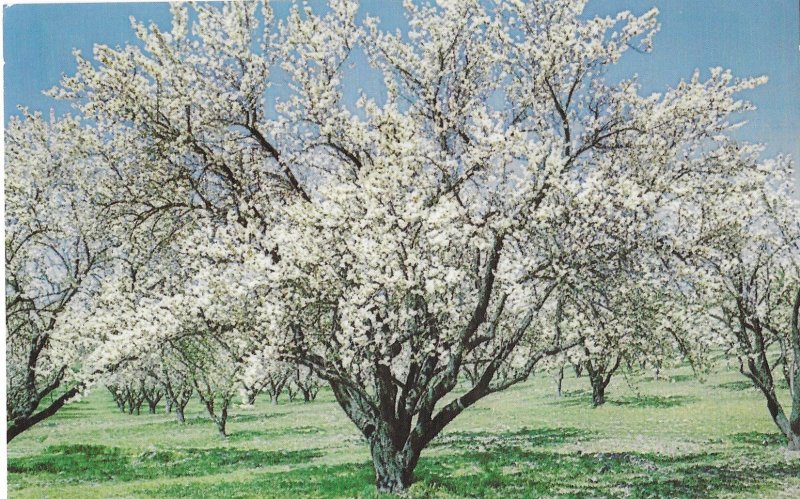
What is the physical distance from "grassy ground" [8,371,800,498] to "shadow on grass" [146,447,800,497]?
3 centimetres

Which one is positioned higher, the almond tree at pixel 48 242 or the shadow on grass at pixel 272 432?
the almond tree at pixel 48 242

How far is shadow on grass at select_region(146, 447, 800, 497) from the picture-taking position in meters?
10.4

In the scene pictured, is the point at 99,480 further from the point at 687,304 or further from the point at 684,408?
the point at 684,408

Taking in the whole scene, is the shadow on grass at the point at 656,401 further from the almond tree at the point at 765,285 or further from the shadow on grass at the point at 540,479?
the shadow on grass at the point at 540,479

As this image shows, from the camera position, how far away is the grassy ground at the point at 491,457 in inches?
427

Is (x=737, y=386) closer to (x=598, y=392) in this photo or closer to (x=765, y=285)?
(x=598, y=392)

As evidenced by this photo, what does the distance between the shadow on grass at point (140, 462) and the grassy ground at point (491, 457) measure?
0.04 metres

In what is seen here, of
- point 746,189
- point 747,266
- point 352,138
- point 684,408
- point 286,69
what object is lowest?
point 684,408

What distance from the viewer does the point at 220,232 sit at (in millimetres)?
9117

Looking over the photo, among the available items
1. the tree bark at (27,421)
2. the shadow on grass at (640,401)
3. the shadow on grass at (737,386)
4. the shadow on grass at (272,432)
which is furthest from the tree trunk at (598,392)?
the tree bark at (27,421)

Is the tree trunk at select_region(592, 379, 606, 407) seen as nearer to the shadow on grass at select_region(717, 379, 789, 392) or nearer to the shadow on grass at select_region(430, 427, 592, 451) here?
the shadow on grass at select_region(717, 379, 789, 392)

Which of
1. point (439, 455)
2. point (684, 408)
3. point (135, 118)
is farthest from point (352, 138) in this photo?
point (684, 408)

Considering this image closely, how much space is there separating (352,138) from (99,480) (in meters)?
9.61

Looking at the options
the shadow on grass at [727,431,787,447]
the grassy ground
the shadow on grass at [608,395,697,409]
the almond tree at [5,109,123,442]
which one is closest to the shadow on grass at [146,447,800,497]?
the grassy ground
